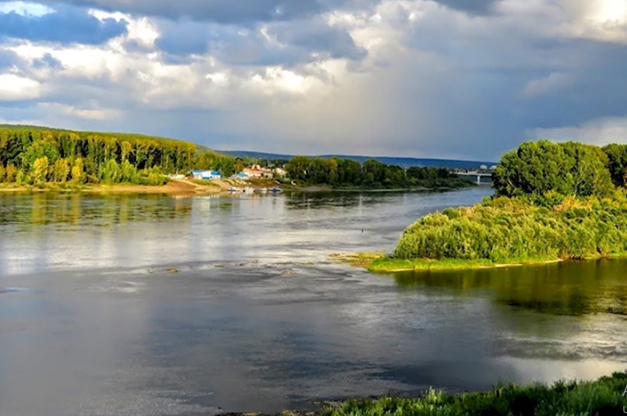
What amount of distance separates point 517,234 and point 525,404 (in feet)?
91.7

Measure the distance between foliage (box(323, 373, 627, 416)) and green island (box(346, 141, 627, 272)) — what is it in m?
22.6

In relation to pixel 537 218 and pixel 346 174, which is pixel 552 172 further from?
pixel 346 174

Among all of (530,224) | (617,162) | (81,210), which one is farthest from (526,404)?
(617,162)

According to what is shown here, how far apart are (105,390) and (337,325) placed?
8.75 metres

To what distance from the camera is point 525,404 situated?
11438 millimetres

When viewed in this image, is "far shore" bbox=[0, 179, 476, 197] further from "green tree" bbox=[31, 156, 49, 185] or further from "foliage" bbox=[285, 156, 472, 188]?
"foliage" bbox=[285, 156, 472, 188]

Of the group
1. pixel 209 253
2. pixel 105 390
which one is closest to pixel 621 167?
pixel 209 253

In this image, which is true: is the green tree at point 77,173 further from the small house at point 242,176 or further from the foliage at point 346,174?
the foliage at point 346,174

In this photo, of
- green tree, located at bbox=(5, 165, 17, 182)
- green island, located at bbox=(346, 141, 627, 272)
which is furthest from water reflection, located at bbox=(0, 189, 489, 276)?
green tree, located at bbox=(5, 165, 17, 182)

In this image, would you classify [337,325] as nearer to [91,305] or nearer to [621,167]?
[91,305]

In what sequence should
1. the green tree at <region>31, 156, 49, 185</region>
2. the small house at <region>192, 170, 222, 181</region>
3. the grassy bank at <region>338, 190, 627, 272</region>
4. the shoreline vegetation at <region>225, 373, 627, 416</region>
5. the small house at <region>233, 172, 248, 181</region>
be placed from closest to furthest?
the shoreline vegetation at <region>225, 373, 627, 416</region> < the grassy bank at <region>338, 190, 627, 272</region> < the green tree at <region>31, 156, 49, 185</region> < the small house at <region>192, 170, 222, 181</region> < the small house at <region>233, 172, 248, 181</region>

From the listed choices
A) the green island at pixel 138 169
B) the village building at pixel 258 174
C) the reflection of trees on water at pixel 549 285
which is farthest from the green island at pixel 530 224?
the village building at pixel 258 174

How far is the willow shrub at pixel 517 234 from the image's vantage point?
118 ft

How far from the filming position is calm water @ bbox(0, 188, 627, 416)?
1719cm
